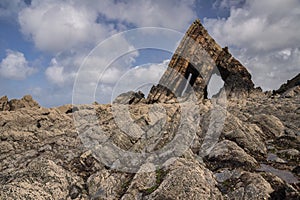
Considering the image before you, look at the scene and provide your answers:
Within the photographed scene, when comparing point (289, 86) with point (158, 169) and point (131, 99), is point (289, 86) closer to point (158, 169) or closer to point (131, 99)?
point (131, 99)

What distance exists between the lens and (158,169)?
22.1 meters

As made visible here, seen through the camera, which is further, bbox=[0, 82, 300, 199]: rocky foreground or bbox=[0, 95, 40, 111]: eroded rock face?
bbox=[0, 95, 40, 111]: eroded rock face

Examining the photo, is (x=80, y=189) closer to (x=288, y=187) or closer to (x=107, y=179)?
(x=107, y=179)

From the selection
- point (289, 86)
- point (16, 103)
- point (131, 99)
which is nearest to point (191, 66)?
point (131, 99)

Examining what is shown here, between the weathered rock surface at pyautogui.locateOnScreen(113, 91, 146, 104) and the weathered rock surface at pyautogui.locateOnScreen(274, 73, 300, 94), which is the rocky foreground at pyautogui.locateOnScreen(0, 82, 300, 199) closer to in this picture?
the weathered rock surface at pyautogui.locateOnScreen(113, 91, 146, 104)

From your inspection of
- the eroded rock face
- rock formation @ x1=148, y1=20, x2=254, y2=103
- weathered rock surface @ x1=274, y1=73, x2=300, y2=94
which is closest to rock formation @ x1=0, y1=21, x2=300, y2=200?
the eroded rock face

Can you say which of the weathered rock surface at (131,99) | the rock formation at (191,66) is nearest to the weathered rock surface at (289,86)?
the rock formation at (191,66)

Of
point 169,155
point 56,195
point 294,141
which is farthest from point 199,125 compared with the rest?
point 56,195

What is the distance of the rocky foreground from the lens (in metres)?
18.2

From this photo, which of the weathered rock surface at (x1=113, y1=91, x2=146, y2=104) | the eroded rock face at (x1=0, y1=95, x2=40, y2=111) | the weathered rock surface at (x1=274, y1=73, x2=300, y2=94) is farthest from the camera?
the weathered rock surface at (x1=274, y1=73, x2=300, y2=94)

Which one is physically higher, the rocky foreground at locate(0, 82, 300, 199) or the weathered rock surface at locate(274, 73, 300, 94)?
the weathered rock surface at locate(274, 73, 300, 94)

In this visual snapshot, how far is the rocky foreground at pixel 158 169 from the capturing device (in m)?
18.2

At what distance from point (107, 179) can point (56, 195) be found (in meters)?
4.52

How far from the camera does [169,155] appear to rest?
24500 millimetres
